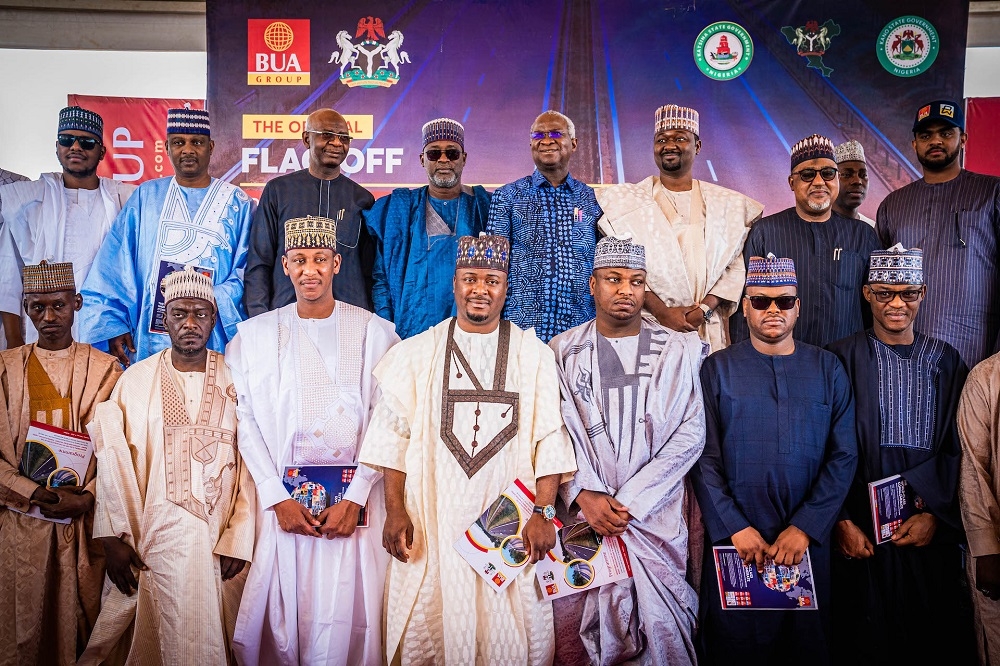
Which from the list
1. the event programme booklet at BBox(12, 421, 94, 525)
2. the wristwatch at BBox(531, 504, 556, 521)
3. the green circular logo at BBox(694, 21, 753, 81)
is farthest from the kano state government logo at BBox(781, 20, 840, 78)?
the event programme booklet at BBox(12, 421, 94, 525)

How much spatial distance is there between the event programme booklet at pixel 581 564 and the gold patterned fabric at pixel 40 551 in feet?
7.33

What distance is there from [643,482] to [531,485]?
1.67 feet

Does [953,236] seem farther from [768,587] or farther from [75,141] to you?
[75,141]

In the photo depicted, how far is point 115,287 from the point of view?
4859 mm

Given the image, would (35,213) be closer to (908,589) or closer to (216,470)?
(216,470)

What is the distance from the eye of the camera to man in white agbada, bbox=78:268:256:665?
3926mm

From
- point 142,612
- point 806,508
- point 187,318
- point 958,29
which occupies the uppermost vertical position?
point 958,29

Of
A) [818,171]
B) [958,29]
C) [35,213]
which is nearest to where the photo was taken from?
[818,171]

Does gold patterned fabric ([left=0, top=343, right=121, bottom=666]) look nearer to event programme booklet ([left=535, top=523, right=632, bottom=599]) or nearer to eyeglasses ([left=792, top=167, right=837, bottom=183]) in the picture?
event programme booklet ([left=535, top=523, right=632, bottom=599])

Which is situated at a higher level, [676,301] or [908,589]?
Result: [676,301]

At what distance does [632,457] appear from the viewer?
3.96 meters

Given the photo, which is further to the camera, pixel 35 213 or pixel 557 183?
pixel 35 213

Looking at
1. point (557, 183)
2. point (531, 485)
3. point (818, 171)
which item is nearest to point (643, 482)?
point (531, 485)

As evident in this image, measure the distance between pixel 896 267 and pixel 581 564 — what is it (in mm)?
2144
